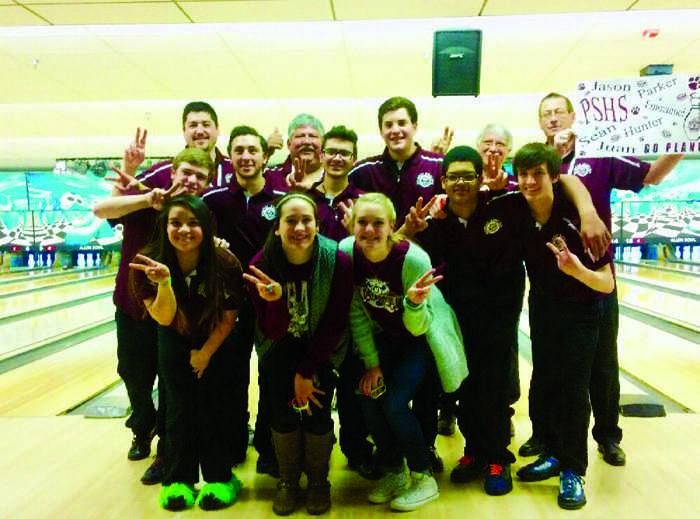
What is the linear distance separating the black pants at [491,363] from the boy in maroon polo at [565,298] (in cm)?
13

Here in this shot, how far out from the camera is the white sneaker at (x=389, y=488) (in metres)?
1.84

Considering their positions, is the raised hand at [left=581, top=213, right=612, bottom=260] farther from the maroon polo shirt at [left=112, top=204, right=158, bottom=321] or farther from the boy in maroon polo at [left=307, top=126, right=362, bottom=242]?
the maroon polo shirt at [left=112, top=204, right=158, bottom=321]

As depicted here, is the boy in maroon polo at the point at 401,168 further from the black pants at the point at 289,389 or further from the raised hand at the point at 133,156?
the raised hand at the point at 133,156

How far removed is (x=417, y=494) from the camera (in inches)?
70.7

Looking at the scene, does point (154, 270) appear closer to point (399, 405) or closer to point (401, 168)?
point (399, 405)

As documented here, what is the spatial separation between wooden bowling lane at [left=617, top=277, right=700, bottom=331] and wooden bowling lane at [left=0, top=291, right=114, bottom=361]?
5093 mm

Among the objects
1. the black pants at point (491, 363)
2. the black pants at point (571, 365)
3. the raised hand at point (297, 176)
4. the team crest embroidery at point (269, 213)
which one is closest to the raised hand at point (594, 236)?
the black pants at point (571, 365)

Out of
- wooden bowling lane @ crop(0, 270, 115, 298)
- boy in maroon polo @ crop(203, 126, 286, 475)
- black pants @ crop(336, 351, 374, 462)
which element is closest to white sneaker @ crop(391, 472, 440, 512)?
black pants @ crop(336, 351, 374, 462)

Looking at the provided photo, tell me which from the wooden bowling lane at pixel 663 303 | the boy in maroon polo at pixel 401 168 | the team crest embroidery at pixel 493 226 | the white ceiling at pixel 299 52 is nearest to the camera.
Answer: the team crest embroidery at pixel 493 226

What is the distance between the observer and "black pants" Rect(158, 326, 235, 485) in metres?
1.83

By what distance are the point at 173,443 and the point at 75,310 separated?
14.6 feet

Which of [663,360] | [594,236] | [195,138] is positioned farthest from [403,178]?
[663,360]

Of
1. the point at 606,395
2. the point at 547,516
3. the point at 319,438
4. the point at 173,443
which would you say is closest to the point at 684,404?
the point at 606,395

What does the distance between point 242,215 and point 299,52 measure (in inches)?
107
